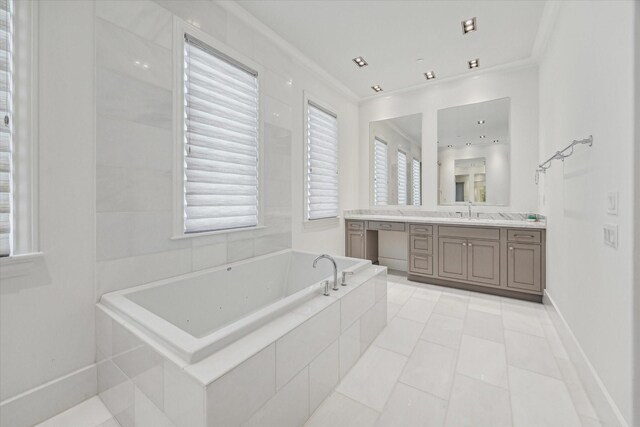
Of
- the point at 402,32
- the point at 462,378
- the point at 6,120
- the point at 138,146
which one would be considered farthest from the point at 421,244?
the point at 6,120

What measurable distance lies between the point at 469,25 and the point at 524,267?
2.56 metres

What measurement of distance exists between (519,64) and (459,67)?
677 millimetres

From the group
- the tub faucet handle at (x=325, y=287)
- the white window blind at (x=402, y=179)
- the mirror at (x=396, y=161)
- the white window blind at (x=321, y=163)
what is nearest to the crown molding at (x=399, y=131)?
the mirror at (x=396, y=161)

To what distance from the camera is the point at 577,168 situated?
1.82 metres

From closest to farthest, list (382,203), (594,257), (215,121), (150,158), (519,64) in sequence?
1. (594,257)
2. (150,158)
3. (215,121)
4. (519,64)
5. (382,203)

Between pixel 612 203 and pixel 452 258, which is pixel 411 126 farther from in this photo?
pixel 612 203

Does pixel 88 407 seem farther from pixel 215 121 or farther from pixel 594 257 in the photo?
pixel 594 257

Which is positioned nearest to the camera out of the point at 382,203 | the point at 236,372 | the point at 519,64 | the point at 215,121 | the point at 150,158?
the point at 236,372

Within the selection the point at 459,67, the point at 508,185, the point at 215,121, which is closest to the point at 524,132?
the point at 508,185

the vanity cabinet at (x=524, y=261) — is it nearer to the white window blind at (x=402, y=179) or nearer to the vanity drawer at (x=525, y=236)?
the vanity drawer at (x=525, y=236)

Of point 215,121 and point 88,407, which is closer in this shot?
point 88,407

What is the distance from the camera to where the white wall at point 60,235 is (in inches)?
55.7

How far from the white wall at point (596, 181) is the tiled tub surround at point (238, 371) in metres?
1.29

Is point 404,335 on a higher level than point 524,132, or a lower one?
lower
